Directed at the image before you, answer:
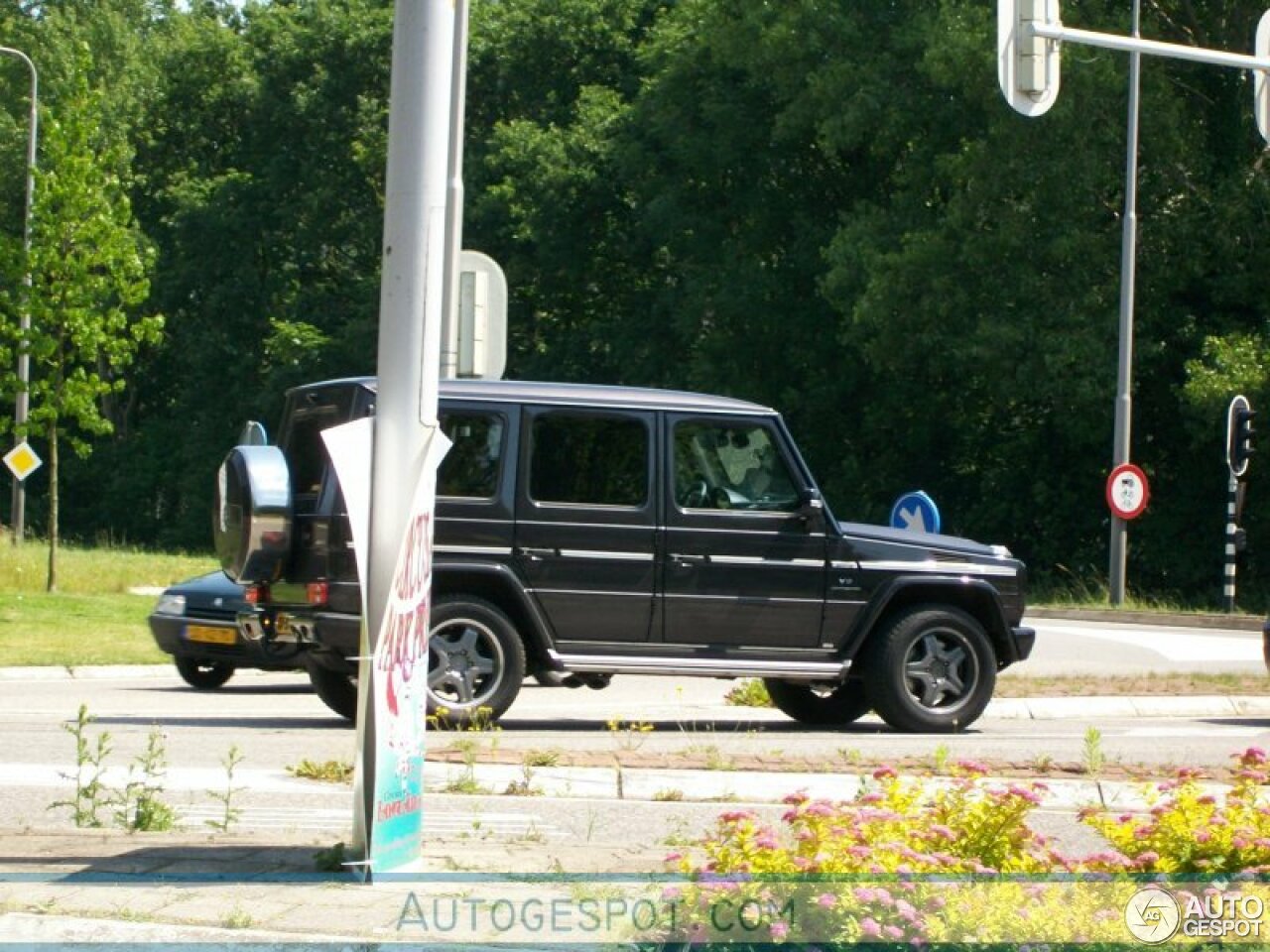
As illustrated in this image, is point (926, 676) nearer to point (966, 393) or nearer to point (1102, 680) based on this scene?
point (1102, 680)

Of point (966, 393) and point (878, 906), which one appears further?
point (966, 393)

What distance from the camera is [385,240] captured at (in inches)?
285

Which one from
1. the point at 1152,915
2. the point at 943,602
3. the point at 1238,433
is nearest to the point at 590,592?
the point at 943,602

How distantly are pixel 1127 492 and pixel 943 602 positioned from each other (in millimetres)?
19610

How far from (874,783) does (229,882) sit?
155 inches

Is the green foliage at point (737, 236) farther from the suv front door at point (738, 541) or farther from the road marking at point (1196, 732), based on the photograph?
the road marking at point (1196, 732)

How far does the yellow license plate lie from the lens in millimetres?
16359

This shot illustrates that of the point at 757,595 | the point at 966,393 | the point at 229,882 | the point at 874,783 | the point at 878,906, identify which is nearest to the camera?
the point at 878,906

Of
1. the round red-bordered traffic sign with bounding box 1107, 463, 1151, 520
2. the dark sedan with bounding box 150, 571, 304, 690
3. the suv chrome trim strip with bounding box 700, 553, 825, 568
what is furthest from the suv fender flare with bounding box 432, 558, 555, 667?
the round red-bordered traffic sign with bounding box 1107, 463, 1151, 520

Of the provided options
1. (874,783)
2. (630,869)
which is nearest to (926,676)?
(874,783)

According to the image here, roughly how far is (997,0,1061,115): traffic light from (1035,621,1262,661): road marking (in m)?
7.99

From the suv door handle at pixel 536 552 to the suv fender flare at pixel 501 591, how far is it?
→ 15 centimetres

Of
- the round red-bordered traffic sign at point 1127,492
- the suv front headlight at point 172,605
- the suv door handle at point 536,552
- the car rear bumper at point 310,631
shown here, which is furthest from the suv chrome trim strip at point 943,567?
the round red-bordered traffic sign at point 1127,492

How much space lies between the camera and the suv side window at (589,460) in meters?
13.1
